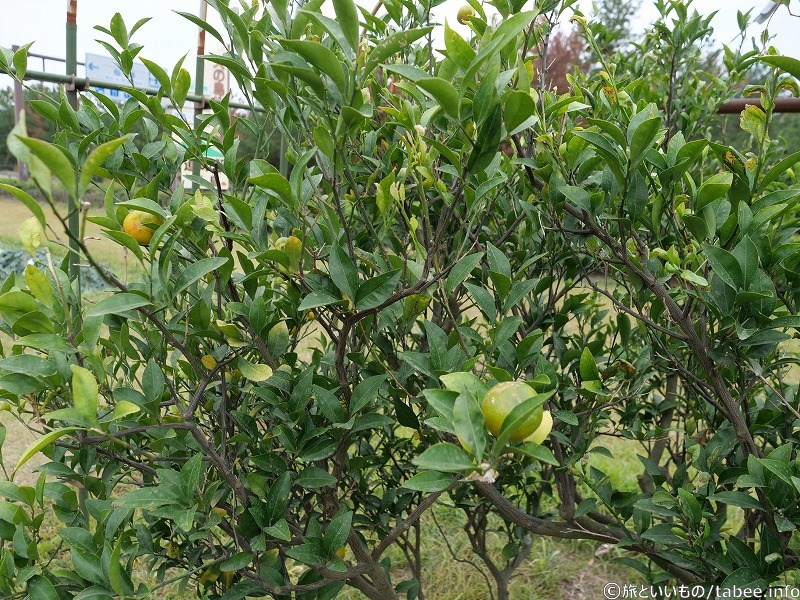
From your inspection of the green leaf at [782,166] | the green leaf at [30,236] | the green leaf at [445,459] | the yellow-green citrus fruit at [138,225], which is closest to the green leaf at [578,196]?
the green leaf at [782,166]

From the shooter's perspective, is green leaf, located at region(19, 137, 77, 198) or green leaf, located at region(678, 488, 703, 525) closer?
green leaf, located at region(19, 137, 77, 198)

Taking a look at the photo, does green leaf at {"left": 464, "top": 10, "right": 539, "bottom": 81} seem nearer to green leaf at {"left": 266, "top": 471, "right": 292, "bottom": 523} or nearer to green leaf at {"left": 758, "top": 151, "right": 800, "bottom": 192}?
green leaf at {"left": 758, "top": 151, "right": 800, "bottom": 192}

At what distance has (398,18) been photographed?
1104 millimetres

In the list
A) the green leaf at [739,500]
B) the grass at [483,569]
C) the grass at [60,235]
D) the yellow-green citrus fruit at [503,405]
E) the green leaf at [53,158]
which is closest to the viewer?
the green leaf at [53,158]

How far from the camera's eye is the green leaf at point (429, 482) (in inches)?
23.2

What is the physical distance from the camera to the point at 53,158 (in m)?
0.49

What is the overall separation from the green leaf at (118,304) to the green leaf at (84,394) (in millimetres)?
66

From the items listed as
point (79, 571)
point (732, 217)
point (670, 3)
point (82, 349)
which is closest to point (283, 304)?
point (82, 349)

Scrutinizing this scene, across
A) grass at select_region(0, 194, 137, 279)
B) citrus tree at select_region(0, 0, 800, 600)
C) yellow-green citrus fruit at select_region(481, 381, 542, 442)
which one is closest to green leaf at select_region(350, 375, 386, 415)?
citrus tree at select_region(0, 0, 800, 600)

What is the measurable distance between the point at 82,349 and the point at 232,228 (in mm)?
395

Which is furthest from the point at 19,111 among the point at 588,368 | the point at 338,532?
the point at 588,368

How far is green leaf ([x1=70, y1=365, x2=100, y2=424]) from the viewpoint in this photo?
691mm

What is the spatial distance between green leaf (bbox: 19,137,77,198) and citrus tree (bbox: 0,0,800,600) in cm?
1

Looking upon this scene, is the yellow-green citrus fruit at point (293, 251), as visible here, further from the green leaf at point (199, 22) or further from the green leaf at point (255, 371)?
the green leaf at point (199, 22)
